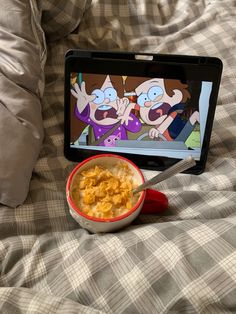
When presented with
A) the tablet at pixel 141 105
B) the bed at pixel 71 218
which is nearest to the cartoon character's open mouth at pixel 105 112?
the tablet at pixel 141 105

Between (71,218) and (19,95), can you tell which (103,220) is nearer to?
(71,218)

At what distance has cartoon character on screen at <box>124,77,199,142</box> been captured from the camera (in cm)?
75

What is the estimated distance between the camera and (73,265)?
24.7 inches

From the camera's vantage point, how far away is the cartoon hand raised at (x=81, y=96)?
77 centimetres

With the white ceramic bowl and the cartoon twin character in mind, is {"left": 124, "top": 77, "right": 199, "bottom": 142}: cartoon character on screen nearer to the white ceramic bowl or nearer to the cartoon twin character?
the cartoon twin character

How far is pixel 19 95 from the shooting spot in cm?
77

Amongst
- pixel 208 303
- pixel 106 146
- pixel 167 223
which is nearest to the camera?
pixel 208 303

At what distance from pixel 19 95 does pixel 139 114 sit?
0.23m

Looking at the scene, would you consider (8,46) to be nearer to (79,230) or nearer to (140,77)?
(140,77)

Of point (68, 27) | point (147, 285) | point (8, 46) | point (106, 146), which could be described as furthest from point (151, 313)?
point (68, 27)

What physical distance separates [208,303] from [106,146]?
1.18 feet

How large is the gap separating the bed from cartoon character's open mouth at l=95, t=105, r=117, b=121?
0.11m

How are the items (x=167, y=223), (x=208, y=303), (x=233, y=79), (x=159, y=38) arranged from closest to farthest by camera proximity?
(x=208, y=303) → (x=167, y=223) → (x=233, y=79) → (x=159, y=38)

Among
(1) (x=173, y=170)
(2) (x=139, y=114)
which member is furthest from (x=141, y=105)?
(1) (x=173, y=170)
